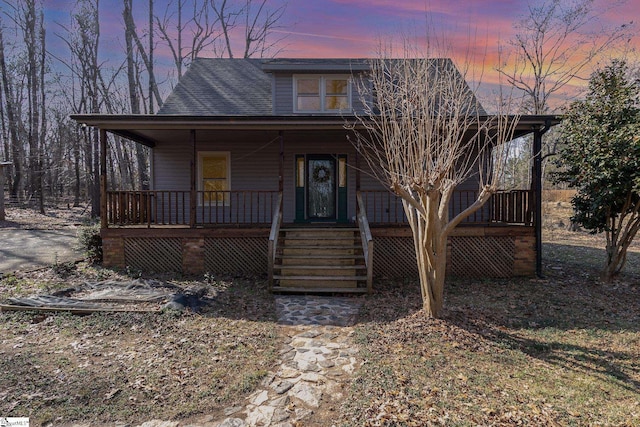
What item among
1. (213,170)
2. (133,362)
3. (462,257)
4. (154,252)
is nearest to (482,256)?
(462,257)

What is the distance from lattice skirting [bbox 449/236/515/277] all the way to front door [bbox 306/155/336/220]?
3.82 m

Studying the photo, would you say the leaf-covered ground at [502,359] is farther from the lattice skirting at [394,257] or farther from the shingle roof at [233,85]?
the shingle roof at [233,85]

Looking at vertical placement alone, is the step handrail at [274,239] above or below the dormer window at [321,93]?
below

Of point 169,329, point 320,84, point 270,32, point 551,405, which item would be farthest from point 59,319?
point 270,32

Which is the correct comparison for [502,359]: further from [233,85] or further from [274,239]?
[233,85]

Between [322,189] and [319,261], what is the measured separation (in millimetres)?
3624

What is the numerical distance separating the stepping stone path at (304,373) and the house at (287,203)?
4.57 feet

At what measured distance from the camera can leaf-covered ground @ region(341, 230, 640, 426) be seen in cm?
323

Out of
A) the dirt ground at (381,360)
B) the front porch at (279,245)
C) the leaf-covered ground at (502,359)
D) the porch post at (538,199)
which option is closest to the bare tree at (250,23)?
the front porch at (279,245)

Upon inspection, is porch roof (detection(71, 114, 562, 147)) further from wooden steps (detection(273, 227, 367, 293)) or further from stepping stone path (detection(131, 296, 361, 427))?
stepping stone path (detection(131, 296, 361, 427))

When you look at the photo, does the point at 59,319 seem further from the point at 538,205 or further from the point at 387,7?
the point at 538,205

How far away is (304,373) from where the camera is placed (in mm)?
4016

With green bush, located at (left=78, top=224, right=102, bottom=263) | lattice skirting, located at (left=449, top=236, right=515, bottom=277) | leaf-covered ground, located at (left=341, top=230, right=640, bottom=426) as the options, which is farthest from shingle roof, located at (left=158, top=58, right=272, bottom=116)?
leaf-covered ground, located at (left=341, top=230, right=640, bottom=426)

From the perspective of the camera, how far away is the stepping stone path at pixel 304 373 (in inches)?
127
